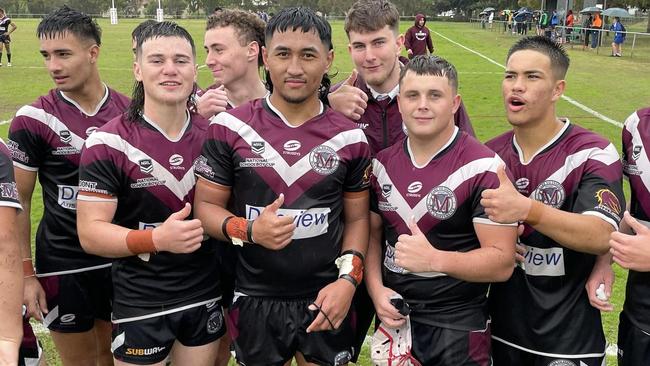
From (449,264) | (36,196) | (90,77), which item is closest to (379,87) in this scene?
(449,264)

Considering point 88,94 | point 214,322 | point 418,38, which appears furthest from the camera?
point 418,38

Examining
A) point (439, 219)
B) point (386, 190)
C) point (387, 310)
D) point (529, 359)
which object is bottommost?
point (529, 359)

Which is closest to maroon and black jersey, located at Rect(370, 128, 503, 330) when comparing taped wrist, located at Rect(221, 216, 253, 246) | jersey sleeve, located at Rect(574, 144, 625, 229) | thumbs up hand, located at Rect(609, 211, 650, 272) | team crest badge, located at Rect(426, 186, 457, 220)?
team crest badge, located at Rect(426, 186, 457, 220)

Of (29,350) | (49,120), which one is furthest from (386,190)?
(49,120)

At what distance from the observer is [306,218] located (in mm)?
3158

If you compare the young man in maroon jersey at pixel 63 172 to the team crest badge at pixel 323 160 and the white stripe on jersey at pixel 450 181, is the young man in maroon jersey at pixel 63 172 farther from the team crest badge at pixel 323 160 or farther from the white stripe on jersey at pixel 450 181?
the white stripe on jersey at pixel 450 181

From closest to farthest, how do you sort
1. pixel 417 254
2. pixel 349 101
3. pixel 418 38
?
1. pixel 417 254
2. pixel 349 101
3. pixel 418 38

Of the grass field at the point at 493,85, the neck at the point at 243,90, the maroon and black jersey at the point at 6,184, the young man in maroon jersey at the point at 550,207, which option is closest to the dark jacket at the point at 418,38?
the grass field at the point at 493,85

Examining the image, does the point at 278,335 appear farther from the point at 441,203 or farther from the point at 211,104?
the point at 211,104

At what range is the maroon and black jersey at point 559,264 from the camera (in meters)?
3.08

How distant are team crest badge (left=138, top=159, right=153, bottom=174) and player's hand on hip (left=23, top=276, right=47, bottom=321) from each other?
44.9 inches

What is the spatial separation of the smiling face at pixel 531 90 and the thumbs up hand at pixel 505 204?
56cm

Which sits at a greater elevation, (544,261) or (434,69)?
(434,69)

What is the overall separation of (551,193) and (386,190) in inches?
32.9
